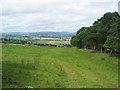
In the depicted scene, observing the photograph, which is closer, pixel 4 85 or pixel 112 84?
pixel 4 85

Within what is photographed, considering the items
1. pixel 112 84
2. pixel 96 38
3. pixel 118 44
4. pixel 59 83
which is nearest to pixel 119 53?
pixel 96 38

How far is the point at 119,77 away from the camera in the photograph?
25547 millimetres

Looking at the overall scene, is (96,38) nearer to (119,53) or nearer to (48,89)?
(119,53)

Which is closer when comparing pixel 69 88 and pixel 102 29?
pixel 69 88

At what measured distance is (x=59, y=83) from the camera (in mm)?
20609

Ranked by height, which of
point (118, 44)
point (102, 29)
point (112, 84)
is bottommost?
point (112, 84)

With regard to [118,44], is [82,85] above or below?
below

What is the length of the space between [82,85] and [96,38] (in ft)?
124

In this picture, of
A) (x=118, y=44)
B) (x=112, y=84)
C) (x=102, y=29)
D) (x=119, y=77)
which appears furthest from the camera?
(x=102, y=29)

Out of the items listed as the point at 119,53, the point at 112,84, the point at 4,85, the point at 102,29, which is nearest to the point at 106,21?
the point at 102,29

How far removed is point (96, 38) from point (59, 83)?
38.5m

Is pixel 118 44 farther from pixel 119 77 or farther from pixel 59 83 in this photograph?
pixel 59 83

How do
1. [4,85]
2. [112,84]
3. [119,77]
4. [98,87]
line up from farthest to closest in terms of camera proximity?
[119,77], [112,84], [98,87], [4,85]

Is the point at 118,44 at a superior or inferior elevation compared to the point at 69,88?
superior
